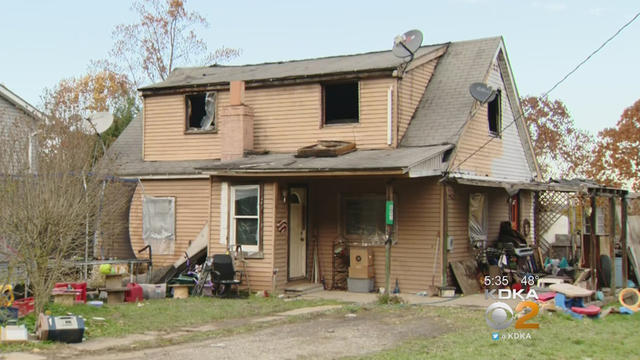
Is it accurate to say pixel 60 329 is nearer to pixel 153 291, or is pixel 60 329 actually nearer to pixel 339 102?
pixel 153 291

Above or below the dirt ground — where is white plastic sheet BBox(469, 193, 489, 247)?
above

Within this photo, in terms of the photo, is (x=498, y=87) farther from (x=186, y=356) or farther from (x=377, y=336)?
(x=186, y=356)

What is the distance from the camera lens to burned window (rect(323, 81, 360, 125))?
17266 millimetres

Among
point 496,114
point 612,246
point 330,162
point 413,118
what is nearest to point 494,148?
point 496,114

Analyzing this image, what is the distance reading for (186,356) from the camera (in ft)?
29.5

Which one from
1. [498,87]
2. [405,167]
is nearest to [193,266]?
[405,167]

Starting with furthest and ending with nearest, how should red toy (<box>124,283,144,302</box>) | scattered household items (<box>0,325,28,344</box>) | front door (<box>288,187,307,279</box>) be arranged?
front door (<box>288,187,307,279</box>) < red toy (<box>124,283,144,302</box>) < scattered household items (<box>0,325,28,344</box>)

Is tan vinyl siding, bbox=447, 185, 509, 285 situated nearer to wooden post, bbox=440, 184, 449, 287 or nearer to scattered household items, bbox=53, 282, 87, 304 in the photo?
wooden post, bbox=440, 184, 449, 287

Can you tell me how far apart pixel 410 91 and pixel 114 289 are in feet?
26.2

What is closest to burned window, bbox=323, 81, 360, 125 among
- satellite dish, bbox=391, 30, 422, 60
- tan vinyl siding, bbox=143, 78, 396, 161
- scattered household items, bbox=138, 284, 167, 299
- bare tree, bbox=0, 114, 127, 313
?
tan vinyl siding, bbox=143, 78, 396, 161

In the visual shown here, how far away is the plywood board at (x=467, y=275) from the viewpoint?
1547 cm

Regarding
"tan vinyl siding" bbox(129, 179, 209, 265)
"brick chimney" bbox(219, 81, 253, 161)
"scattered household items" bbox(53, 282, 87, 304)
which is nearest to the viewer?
"scattered household items" bbox(53, 282, 87, 304)

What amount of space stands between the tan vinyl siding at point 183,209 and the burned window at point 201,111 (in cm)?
168

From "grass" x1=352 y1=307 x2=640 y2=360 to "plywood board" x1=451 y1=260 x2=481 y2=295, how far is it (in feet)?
10.6
